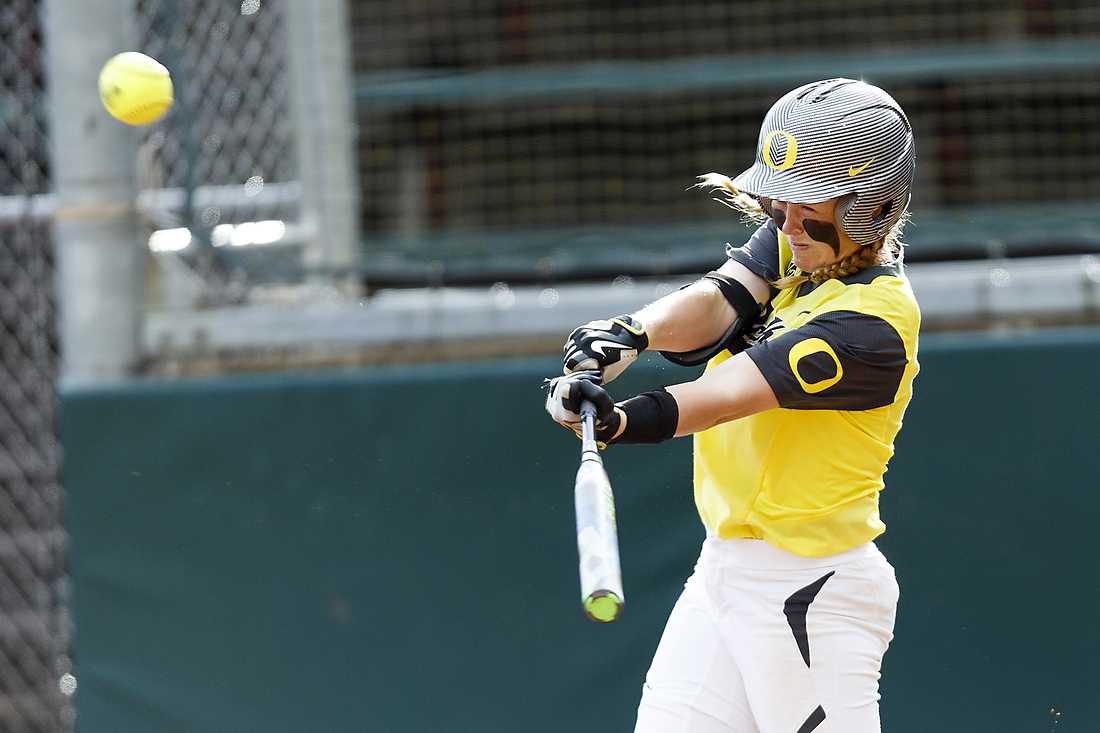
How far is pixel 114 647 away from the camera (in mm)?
4223

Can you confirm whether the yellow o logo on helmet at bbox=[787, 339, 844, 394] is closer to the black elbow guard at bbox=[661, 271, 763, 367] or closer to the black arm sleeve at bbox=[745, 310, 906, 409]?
the black arm sleeve at bbox=[745, 310, 906, 409]

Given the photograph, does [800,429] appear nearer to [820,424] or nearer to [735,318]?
[820,424]

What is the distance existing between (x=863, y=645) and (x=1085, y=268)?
6.02 ft

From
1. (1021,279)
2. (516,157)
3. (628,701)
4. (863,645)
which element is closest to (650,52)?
(516,157)

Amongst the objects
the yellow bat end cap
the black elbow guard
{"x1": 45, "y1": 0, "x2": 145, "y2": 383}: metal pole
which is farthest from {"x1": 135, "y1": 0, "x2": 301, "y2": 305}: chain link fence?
the yellow bat end cap

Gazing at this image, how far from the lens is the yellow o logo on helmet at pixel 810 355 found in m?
2.59

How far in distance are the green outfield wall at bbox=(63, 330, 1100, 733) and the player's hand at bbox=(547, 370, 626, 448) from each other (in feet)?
4.70

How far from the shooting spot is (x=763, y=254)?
3154 mm

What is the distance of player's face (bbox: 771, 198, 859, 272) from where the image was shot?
274 cm

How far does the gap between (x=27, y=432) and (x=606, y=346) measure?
4.14 meters

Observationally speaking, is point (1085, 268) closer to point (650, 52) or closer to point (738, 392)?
point (738, 392)

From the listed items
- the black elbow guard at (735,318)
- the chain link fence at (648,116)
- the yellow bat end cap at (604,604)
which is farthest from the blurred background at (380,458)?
the chain link fence at (648,116)

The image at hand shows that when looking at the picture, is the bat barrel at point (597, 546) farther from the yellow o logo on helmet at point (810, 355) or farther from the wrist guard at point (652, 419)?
the yellow o logo on helmet at point (810, 355)

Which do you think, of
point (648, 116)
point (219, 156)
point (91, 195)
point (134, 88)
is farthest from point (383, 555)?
point (648, 116)
